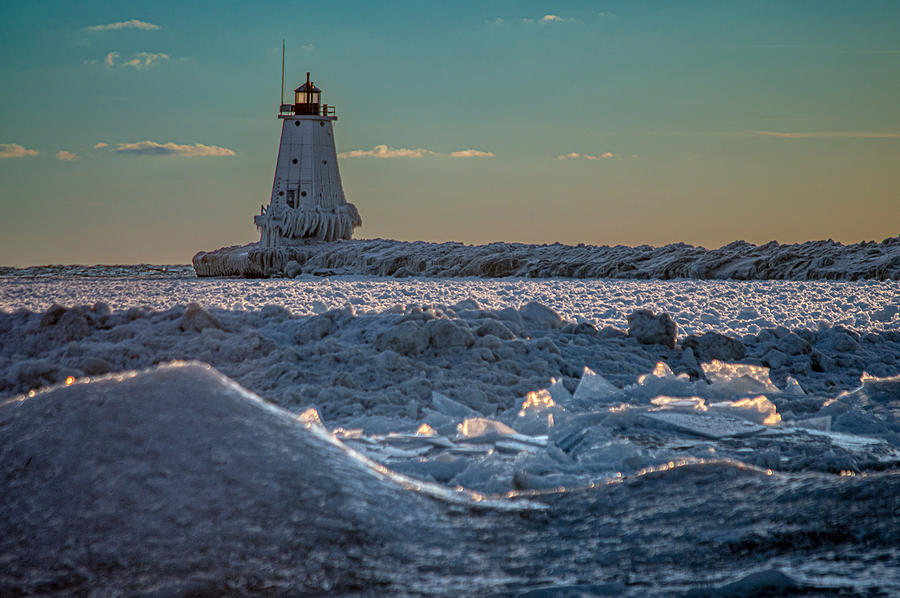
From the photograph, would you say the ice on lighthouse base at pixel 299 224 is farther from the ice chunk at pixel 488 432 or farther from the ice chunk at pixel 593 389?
the ice chunk at pixel 488 432

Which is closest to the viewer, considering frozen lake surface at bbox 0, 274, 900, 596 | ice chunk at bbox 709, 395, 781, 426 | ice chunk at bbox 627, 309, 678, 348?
frozen lake surface at bbox 0, 274, 900, 596

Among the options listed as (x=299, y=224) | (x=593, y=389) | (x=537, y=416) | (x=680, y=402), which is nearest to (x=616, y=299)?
(x=593, y=389)

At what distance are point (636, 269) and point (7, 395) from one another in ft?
43.1

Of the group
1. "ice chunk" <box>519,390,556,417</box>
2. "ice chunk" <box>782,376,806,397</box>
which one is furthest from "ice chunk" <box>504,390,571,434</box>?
"ice chunk" <box>782,376,806,397</box>

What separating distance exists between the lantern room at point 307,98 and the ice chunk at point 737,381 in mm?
26231

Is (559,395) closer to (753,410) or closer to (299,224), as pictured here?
(753,410)

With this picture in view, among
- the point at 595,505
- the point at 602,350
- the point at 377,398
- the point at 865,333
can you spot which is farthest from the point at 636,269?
the point at 595,505

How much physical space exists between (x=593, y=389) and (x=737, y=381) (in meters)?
0.83

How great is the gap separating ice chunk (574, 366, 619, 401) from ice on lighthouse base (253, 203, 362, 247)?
2342 centimetres

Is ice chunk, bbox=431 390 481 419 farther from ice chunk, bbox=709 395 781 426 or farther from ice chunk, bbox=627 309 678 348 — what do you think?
ice chunk, bbox=627 309 678 348

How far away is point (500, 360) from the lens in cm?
533

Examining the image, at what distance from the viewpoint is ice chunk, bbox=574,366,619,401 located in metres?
4.26

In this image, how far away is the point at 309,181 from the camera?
28.2 m

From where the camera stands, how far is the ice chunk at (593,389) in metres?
4.26
